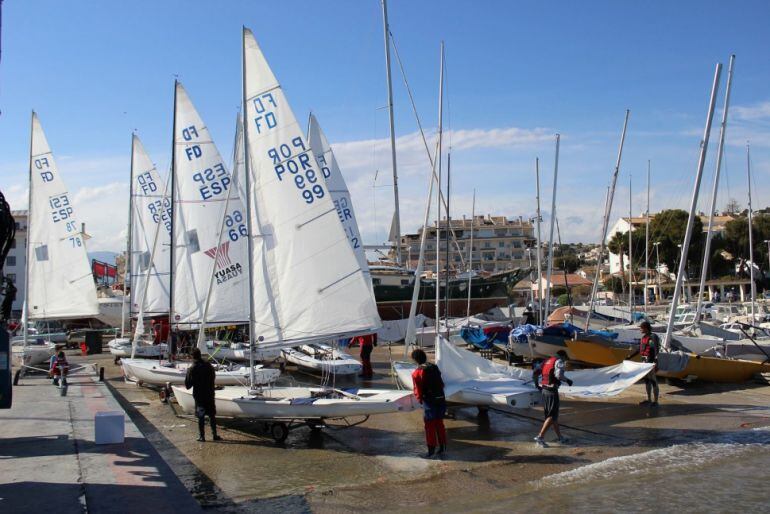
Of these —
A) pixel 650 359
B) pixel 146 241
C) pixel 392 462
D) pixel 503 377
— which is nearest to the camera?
pixel 392 462

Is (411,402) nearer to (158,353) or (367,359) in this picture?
(367,359)

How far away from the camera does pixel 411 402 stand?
959 cm

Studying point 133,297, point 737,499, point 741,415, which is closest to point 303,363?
point 133,297

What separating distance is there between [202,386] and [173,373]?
18.9 feet

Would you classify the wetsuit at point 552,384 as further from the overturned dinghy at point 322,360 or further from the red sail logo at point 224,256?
the red sail logo at point 224,256

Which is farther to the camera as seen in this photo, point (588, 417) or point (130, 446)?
point (588, 417)

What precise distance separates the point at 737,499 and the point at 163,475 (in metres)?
6.10

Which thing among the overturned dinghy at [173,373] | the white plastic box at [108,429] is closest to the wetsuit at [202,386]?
the white plastic box at [108,429]

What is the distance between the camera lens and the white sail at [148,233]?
74.1 feet

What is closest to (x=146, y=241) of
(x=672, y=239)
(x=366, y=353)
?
(x=366, y=353)

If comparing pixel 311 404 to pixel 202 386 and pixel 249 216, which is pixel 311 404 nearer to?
pixel 202 386

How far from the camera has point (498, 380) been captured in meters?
12.0

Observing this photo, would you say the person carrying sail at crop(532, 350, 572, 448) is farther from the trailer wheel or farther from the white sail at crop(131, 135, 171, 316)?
the white sail at crop(131, 135, 171, 316)

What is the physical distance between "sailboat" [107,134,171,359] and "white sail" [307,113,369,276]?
530 centimetres
